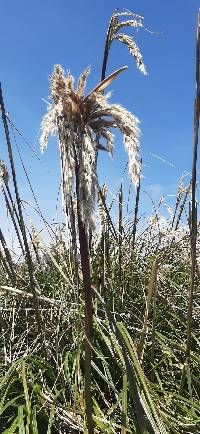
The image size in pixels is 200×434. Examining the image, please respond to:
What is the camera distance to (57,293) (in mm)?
3340

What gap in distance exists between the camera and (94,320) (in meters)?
2.91

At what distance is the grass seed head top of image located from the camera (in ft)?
6.24

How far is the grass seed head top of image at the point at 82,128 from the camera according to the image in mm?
1901

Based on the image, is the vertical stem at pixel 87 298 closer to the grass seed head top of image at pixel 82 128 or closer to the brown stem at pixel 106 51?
the grass seed head top of image at pixel 82 128

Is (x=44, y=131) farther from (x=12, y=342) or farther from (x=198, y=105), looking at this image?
(x=12, y=342)

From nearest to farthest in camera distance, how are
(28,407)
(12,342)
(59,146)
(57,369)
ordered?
(59,146), (28,407), (57,369), (12,342)

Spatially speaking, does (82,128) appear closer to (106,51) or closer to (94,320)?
(94,320)

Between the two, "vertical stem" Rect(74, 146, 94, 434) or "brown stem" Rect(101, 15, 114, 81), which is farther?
"brown stem" Rect(101, 15, 114, 81)

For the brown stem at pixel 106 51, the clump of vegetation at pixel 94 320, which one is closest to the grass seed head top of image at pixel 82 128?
the clump of vegetation at pixel 94 320

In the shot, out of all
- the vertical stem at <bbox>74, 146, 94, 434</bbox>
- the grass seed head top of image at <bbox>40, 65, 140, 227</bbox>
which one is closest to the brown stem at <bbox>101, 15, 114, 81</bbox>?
the grass seed head top of image at <bbox>40, 65, 140, 227</bbox>

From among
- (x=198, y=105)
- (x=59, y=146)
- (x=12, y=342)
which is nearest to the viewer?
(x=59, y=146)

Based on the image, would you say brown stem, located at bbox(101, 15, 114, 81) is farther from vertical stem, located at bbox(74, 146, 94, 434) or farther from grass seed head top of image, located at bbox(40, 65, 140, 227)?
vertical stem, located at bbox(74, 146, 94, 434)

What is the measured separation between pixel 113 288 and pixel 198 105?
149 centimetres

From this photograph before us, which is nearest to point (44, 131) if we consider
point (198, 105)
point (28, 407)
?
point (198, 105)
